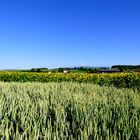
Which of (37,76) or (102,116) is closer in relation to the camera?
(102,116)

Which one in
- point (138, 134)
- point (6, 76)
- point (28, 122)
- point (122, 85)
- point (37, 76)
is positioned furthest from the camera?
point (6, 76)

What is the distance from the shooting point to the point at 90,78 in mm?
19344

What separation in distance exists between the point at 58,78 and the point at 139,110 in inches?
603

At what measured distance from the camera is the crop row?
16.3 meters

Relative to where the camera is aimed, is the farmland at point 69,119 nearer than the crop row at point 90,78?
Yes

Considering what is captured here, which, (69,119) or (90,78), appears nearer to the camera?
(69,119)

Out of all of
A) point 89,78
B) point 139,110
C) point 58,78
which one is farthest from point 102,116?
point 58,78

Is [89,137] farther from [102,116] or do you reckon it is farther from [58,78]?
[58,78]

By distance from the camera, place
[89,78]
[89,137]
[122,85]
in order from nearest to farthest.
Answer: [89,137] < [122,85] < [89,78]

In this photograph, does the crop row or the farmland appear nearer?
the farmland

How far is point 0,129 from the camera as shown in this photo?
3.85 m

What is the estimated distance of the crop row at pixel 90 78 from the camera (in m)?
16.3

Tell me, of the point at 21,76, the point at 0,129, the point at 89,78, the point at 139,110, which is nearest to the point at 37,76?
the point at 21,76

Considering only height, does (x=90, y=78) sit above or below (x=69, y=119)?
above
